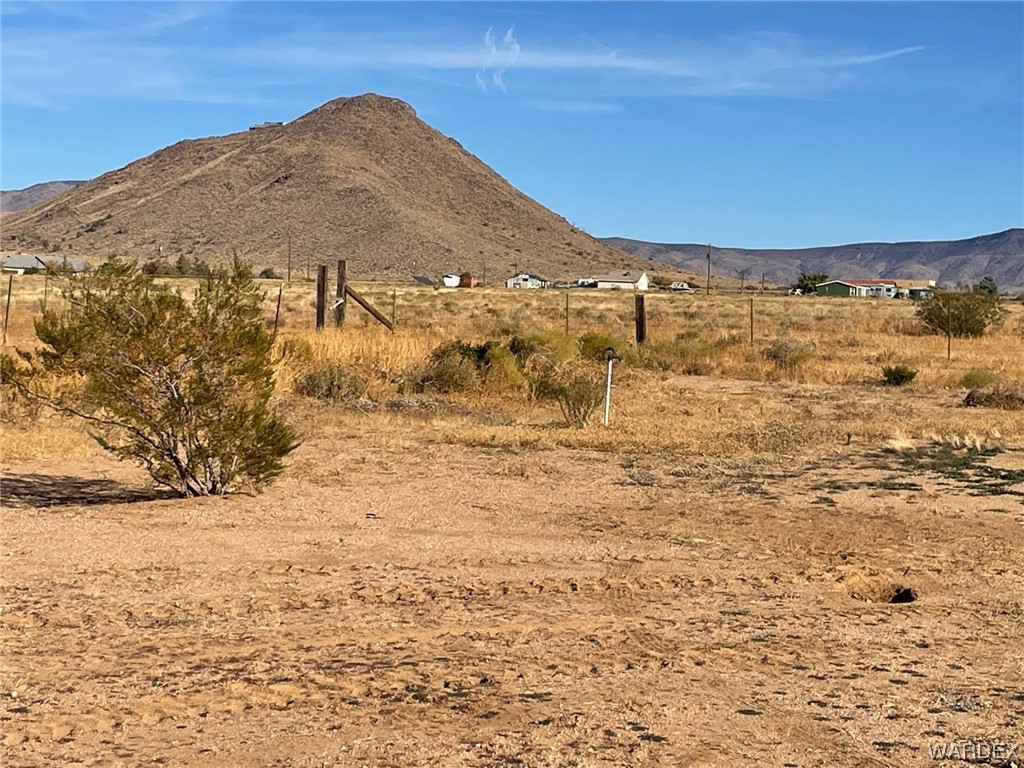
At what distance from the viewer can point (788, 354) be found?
2675cm

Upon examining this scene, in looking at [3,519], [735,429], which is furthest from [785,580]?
[735,429]

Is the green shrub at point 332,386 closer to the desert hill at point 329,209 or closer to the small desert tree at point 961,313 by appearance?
the small desert tree at point 961,313

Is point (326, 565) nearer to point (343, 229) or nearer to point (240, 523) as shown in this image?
point (240, 523)

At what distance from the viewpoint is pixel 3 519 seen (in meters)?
9.78

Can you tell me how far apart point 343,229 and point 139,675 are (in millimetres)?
114529

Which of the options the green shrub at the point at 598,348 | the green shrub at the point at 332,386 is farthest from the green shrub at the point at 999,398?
the green shrub at the point at 332,386

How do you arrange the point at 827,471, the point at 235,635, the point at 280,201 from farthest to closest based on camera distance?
the point at 280,201
the point at 827,471
the point at 235,635

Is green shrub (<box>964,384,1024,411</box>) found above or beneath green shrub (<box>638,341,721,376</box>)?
beneath

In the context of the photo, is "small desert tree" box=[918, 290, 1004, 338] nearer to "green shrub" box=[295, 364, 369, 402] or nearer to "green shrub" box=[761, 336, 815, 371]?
"green shrub" box=[761, 336, 815, 371]

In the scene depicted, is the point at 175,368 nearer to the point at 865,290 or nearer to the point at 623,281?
the point at 623,281

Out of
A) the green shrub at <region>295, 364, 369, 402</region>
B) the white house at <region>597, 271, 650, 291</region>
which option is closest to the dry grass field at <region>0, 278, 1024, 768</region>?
the green shrub at <region>295, 364, 369, 402</region>

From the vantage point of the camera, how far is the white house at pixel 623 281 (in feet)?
362

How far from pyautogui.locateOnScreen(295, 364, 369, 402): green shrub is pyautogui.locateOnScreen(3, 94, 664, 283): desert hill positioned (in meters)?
87.8

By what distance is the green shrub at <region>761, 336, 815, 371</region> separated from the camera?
2631 cm
